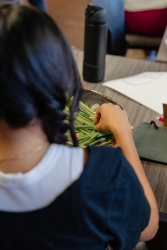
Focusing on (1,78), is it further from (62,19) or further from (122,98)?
(62,19)

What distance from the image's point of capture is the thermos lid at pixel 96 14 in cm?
112

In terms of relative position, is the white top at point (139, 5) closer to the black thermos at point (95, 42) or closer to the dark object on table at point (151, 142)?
the black thermos at point (95, 42)

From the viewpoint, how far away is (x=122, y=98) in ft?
3.78

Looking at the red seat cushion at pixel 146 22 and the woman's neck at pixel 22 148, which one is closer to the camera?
the woman's neck at pixel 22 148

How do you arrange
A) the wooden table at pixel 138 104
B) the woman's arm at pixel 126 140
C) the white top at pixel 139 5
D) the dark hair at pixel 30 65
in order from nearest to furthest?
the dark hair at pixel 30 65 < the woman's arm at pixel 126 140 < the wooden table at pixel 138 104 < the white top at pixel 139 5

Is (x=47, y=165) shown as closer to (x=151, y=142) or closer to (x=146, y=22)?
(x=151, y=142)

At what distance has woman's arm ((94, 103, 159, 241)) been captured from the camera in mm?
701

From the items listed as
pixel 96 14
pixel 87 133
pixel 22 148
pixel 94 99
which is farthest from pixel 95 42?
pixel 22 148

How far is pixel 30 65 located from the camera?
1.65ft

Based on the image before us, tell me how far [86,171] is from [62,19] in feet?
10.8

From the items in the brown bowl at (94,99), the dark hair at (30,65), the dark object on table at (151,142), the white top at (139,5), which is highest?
the dark hair at (30,65)

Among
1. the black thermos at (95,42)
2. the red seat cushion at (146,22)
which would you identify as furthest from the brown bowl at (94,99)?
the red seat cushion at (146,22)

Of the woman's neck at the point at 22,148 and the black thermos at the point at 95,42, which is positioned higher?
the woman's neck at the point at 22,148

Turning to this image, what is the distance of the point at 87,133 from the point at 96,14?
405mm
